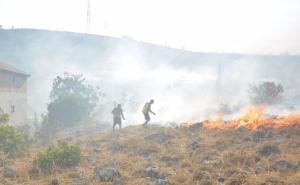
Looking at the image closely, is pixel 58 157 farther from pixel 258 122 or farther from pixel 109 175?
pixel 258 122

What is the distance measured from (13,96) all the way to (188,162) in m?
22.3

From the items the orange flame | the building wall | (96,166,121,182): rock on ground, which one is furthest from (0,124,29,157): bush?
the building wall

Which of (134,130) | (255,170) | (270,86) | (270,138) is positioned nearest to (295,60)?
(270,86)

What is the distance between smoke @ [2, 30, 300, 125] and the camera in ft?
157

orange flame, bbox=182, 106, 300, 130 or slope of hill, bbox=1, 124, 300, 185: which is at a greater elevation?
orange flame, bbox=182, 106, 300, 130

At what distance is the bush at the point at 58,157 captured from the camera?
11883 mm

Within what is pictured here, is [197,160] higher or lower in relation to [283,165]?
lower

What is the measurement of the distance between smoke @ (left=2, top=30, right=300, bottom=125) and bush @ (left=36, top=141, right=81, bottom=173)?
85.4ft

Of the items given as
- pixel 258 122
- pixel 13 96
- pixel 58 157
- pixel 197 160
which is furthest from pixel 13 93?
pixel 197 160

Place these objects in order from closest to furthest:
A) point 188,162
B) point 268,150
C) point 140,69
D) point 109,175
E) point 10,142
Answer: point 109,175, point 268,150, point 188,162, point 10,142, point 140,69

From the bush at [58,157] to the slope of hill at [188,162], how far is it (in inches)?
10.8

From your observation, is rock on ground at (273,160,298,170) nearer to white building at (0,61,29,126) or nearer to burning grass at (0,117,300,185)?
burning grass at (0,117,300,185)

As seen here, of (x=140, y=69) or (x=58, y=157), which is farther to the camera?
(x=140, y=69)

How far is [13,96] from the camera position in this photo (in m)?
30.2
